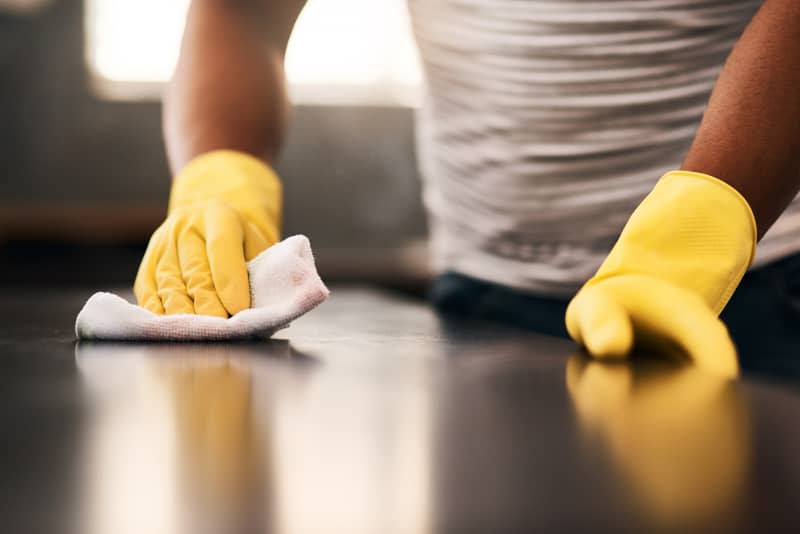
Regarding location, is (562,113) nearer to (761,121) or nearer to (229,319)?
(761,121)

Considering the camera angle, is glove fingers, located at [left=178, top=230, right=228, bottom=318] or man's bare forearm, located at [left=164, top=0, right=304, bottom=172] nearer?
glove fingers, located at [left=178, top=230, right=228, bottom=318]

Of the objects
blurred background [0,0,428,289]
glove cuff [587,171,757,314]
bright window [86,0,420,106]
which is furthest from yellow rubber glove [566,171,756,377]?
bright window [86,0,420,106]

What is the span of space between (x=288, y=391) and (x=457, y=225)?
822mm

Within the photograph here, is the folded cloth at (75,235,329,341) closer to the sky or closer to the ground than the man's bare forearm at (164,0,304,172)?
closer to the ground

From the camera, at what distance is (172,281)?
2.56 feet

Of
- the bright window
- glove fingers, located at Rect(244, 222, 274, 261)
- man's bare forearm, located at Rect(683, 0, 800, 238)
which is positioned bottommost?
glove fingers, located at Rect(244, 222, 274, 261)

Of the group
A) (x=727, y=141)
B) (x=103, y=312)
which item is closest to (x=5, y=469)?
(x=103, y=312)

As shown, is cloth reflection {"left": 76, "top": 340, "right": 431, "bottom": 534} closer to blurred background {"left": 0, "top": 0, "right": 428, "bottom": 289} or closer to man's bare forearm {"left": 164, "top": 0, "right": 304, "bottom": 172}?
man's bare forearm {"left": 164, "top": 0, "right": 304, "bottom": 172}

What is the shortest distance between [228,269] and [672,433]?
1.52 feet

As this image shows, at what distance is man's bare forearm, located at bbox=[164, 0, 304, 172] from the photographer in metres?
1.09

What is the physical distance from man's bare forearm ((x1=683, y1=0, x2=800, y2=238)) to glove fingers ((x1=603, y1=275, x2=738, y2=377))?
0.43 feet

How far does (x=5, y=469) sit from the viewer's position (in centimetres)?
31

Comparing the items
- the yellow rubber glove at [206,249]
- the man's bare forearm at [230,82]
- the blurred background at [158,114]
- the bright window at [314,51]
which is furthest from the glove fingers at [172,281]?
the bright window at [314,51]

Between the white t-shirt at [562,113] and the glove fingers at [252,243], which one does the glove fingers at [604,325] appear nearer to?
the glove fingers at [252,243]
